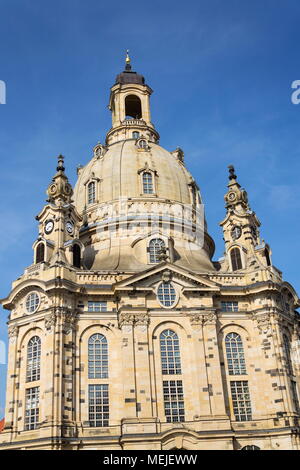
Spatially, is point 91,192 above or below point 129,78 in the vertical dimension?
below

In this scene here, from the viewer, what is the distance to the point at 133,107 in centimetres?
7769

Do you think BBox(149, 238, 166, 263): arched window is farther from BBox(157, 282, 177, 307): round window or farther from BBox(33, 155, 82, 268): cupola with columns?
BBox(33, 155, 82, 268): cupola with columns

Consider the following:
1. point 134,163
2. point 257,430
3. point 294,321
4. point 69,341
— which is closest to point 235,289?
point 294,321

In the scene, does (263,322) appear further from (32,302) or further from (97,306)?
(32,302)

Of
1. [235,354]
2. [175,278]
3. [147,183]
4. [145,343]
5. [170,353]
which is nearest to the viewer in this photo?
[145,343]

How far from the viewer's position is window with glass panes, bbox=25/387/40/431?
4378 cm

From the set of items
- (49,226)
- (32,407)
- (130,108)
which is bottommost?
(32,407)

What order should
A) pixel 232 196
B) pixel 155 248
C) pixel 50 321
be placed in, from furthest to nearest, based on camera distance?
pixel 232 196 < pixel 155 248 < pixel 50 321

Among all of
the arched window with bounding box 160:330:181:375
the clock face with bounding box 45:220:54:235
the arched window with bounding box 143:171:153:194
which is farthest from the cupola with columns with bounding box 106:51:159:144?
the arched window with bounding box 160:330:181:375

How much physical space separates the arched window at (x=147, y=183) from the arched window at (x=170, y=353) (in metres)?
18.0

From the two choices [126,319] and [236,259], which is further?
[236,259]

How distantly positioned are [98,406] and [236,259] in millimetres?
20166

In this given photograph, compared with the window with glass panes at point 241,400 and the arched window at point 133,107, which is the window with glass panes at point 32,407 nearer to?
the window with glass panes at point 241,400

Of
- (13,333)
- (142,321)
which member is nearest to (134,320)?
(142,321)
